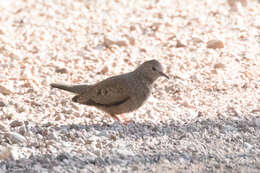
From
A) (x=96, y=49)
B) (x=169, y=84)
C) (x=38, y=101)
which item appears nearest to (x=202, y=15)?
(x=96, y=49)

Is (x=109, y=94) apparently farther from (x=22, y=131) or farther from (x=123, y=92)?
(x=22, y=131)

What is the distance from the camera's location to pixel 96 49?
33.8 ft

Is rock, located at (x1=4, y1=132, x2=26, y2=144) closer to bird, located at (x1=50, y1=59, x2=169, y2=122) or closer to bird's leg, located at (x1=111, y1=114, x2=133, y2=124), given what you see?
bird, located at (x1=50, y1=59, x2=169, y2=122)

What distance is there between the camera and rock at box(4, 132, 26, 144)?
6238mm

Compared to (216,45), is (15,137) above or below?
above

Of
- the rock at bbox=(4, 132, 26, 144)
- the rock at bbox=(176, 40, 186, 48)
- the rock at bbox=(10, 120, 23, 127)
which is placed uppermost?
the rock at bbox=(4, 132, 26, 144)

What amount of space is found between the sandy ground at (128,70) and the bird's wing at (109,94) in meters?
0.24

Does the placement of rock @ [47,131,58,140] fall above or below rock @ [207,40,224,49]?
above

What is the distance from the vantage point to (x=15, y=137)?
627cm

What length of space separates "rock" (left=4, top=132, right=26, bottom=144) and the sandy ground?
0.01 metres

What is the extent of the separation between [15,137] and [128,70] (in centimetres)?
337

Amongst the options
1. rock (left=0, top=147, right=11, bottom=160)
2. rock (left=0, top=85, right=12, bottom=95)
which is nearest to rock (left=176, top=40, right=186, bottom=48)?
rock (left=0, top=85, right=12, bottom=95)

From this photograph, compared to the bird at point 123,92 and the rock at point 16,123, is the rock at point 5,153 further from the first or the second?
the bird at point 123,92

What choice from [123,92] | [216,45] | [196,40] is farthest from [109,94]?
[196,40]
